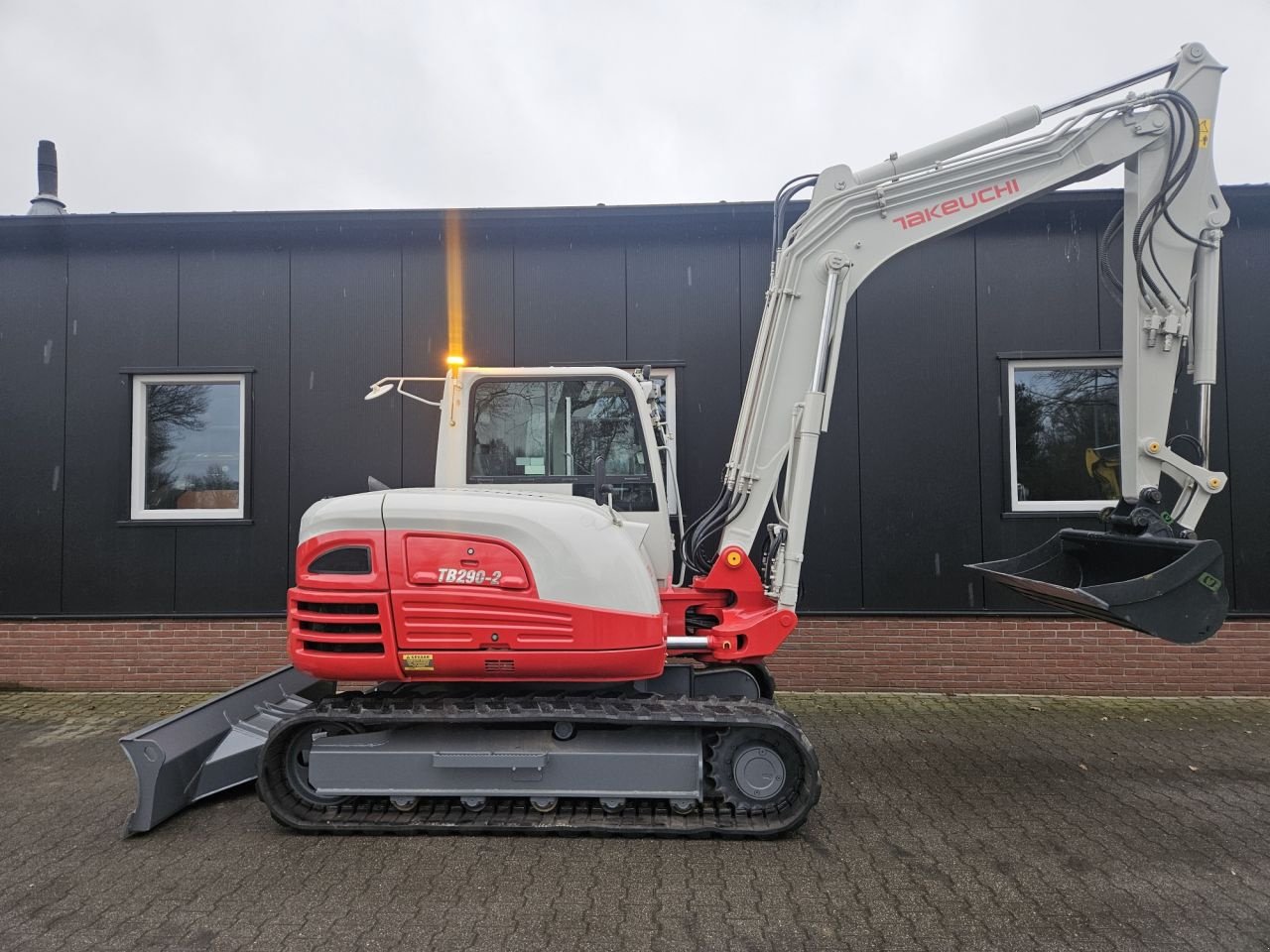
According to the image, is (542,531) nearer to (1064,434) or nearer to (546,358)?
(546,358)

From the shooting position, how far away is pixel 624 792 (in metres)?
3.81

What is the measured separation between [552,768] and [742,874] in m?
1.03

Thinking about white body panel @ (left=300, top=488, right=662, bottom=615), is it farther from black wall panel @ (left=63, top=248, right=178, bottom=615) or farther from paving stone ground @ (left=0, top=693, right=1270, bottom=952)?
black wall panel @ (left=63, top=248, right=178, bottom=615)

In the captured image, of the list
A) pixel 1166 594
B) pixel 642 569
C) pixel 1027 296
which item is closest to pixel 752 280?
pixel 1027 296

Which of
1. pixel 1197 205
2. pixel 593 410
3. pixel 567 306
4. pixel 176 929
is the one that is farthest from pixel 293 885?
pixel 1197 205

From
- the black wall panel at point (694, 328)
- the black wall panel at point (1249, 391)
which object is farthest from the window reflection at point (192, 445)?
the black wall panel at point (1249, 391)

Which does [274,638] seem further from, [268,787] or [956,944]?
[956,944]

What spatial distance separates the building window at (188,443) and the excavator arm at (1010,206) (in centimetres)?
494

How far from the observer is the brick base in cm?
668

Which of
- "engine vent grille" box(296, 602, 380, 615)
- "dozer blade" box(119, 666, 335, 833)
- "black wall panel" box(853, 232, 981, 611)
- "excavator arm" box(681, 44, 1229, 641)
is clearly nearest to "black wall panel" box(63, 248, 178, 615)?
"dozer blade" box(119, 666, 335, 833)

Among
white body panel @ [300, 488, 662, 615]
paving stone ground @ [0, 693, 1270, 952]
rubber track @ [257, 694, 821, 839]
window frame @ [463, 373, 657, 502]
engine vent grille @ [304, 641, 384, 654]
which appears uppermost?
window frame @ [463, 373, 657, 502]

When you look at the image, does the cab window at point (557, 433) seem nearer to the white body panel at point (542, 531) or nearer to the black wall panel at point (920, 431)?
the white body panel at point (542, 531)

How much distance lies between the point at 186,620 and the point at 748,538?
5458 millimetres

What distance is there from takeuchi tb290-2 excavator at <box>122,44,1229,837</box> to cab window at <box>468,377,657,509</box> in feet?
0.04
